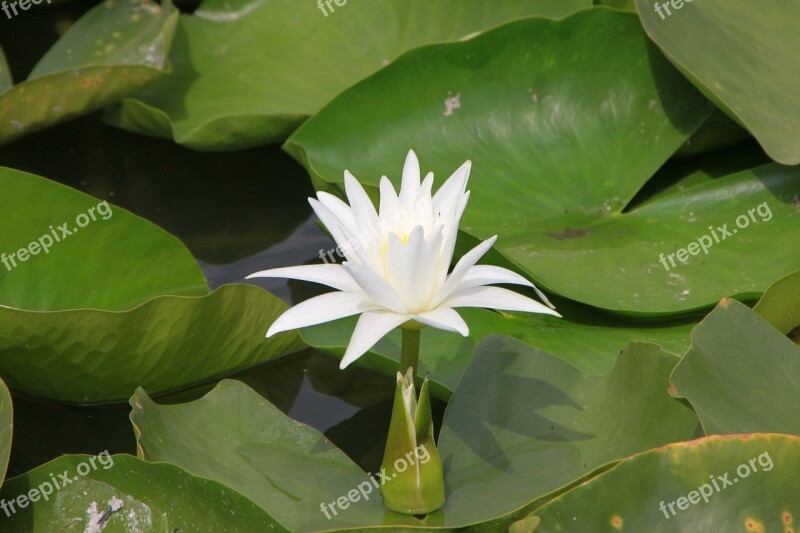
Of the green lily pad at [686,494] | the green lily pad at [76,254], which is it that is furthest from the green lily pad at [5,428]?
the green lily pad at [686,494]

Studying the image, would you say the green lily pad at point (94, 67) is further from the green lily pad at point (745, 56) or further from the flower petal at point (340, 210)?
the green lily pad at point (745, 56)

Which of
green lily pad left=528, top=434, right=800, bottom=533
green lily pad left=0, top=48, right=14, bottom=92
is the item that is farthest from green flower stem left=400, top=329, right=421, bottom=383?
green lily pad left=0, top=48, right=14, bottom=92

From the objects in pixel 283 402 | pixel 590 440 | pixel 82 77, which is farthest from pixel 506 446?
pixel 82 77

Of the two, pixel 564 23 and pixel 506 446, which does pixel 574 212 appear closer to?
pixel 564 23

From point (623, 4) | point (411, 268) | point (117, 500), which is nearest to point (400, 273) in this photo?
point (411, 268)

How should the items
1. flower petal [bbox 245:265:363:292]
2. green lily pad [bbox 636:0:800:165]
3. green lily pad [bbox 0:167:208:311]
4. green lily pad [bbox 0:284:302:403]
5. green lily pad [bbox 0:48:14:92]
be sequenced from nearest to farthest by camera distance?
flower petal [bbox 245:265:363:292] < green lily pad [bbox 0:284:302:403] < green lily pad [bbox 0:167:208:311] < green lily pad [bbox 636:0:800:165] < green lily pad [bbox 0:48:14:92]

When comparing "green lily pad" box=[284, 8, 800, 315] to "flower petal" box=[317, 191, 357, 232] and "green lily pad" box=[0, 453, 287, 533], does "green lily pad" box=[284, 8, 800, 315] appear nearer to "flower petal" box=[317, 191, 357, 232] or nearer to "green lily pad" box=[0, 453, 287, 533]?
"flower petal" box=[317, 191, 357, 232]
